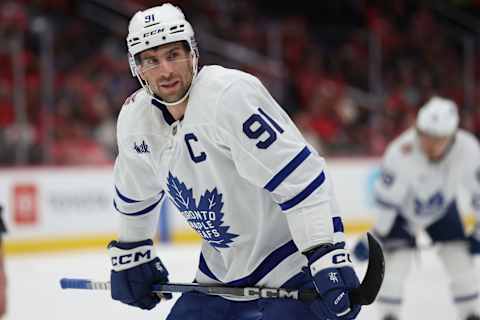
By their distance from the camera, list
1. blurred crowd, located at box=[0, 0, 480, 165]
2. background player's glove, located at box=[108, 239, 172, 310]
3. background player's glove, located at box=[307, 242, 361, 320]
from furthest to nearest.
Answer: blurred crowd, located at box=[0, 0, 480, 165] < background player's glove, located at box=[108, 239, 172, 310] < background player's glove, located at box=[307, 242, 361, 320]

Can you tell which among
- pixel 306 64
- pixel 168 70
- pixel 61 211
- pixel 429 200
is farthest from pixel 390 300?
pixel 306 64

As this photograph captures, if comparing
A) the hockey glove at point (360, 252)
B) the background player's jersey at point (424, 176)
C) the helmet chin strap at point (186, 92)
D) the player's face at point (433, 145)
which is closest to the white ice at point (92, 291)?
the hockey glove at point (360, 252)

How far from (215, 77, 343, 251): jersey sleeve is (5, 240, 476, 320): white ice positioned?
5.77 ft

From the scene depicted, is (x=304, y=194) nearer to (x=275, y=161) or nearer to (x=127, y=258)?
(x=275, y=161)

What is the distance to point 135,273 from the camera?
244 cm

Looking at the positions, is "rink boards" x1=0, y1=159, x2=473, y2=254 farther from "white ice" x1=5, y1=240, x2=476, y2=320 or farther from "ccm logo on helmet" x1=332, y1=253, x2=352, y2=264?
"ccm logo on helmet" x1=332, y1=253, x2=352, y2=264

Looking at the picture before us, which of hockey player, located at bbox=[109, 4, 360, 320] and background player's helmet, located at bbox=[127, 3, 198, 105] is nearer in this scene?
hockey player, located at bbox=[109, 4, 360, 320]

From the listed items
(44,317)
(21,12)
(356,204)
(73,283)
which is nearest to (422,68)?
(356,204)

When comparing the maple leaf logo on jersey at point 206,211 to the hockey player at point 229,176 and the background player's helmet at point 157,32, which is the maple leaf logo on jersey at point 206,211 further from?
the background player's helmet at point 157,32

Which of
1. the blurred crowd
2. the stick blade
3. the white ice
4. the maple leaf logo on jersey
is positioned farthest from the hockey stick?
the blurred crowd

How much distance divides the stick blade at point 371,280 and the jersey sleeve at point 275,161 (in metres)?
0.14

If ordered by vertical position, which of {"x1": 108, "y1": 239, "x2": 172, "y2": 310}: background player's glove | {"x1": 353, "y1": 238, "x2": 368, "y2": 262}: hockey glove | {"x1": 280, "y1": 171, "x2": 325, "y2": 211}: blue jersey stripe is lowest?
{"x1": 353, "y1": 238, "x2": 368, "y2": 262}: hockey glove

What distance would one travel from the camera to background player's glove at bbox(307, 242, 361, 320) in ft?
6.38

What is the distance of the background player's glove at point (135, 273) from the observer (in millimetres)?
2432
